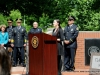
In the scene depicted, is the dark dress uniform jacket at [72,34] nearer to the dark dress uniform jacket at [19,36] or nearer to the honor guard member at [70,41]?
the honor guard member at [70,41]

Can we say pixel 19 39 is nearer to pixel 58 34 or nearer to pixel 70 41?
pixel 70 41

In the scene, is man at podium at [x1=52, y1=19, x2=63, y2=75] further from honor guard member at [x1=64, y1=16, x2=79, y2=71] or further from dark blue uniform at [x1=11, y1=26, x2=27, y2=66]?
dark blue uniform at [x1=11, y1=26, x2=27, y2=66]

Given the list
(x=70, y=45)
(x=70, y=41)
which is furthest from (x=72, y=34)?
(x=70, y=45)

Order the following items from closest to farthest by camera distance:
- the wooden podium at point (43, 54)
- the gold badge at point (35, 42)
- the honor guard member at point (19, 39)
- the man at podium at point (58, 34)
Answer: the wooden podium at point (43, 54) → the gold badge at point (35, 42) → the man at podium at point (58, 34) → the honor guard member at point (19, 39)

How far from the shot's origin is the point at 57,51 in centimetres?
935

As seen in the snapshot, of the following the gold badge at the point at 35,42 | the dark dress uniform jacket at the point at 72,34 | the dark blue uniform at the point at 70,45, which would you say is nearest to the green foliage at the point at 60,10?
the dark blue uniform at the point at 70,45

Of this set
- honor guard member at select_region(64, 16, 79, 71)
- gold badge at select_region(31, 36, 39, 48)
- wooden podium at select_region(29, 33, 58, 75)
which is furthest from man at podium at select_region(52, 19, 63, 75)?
honor guard member at select_region(64, 16, 79, 71)

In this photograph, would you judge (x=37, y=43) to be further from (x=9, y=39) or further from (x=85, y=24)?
(x=85, y=24)

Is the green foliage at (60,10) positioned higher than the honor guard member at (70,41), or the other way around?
the green foliage at (60,10)

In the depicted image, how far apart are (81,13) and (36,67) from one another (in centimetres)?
1764

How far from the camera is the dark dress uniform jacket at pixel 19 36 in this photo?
12.5 meters

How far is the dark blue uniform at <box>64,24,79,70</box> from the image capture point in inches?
428

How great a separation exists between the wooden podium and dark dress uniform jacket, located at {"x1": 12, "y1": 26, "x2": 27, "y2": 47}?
11.6 feet

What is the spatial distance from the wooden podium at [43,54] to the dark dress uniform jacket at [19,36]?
3.55 metres
